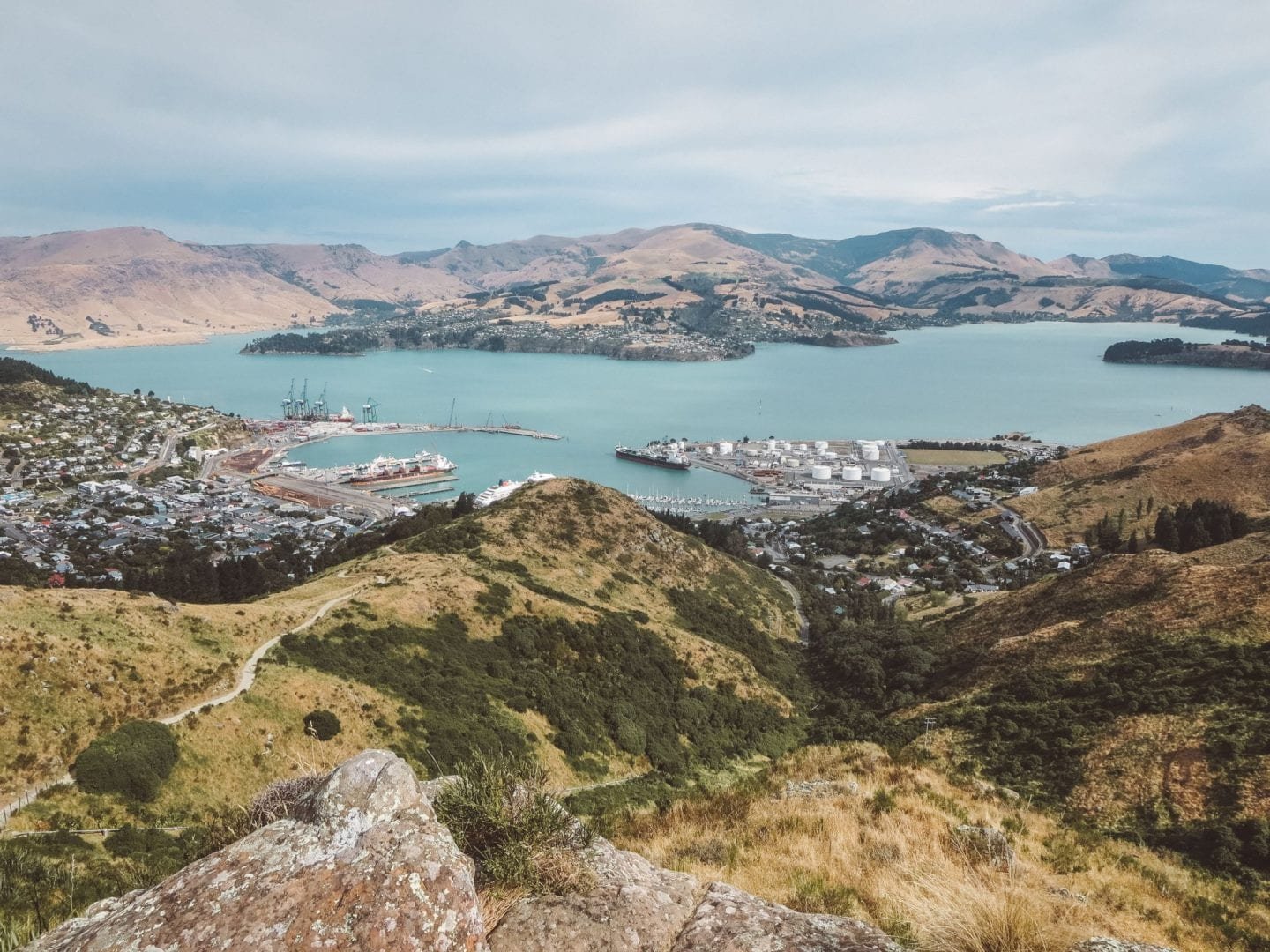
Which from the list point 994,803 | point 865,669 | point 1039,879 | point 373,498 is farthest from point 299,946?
point 373,498

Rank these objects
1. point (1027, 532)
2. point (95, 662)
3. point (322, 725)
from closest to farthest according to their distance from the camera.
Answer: point (95, 662) < point (322, 725) < point (1027, 532)

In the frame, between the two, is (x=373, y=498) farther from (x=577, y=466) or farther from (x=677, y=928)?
(x=677, y=928)

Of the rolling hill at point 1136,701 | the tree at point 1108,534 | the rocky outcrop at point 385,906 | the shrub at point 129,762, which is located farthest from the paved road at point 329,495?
the rocky outcrop at point 385,906

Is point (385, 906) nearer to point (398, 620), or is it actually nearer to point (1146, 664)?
point (398, 620)

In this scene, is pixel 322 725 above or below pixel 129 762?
below

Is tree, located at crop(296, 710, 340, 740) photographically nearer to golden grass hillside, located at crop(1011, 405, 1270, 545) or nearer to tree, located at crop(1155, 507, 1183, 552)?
tree, located at crop(1155, 507, 1183, 552)

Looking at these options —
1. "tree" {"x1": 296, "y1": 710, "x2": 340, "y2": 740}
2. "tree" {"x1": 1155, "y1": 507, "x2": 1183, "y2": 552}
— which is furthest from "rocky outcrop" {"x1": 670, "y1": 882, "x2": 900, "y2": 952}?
"tree" {"x1": 1155, "y1": 507, "x2": 1183, "y2": 552}

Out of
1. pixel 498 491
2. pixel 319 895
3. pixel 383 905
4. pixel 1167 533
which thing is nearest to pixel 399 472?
pixel 498 491
